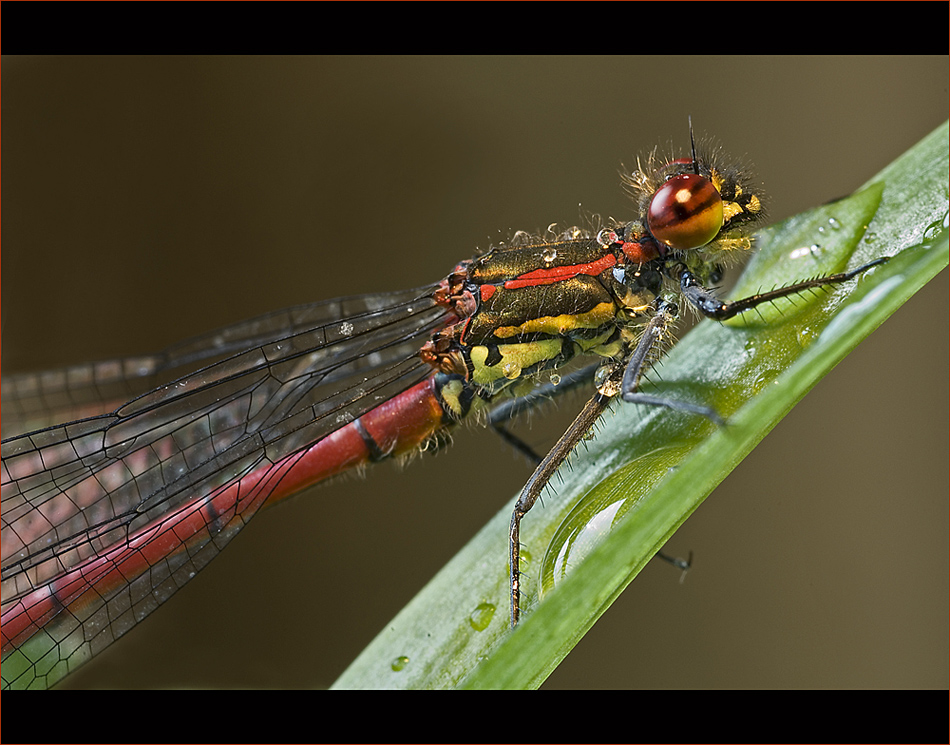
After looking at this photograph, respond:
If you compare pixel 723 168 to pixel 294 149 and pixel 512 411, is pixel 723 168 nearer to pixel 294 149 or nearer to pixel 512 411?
pixel 512 411

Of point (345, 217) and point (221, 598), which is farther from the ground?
point (345, 217)

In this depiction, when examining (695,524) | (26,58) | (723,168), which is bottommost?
(695,524)

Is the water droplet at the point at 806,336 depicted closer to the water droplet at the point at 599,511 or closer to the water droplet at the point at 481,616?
the water droplet at the point at 599,511

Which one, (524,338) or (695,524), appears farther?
(695,524)

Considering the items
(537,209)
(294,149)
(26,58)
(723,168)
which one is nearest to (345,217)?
(294,149)

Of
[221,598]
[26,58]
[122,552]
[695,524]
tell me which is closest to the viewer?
[122,552]

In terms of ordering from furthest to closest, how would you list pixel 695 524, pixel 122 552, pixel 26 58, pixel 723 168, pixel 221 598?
pixel 26 58, pixel 221 598, pixel 695 524, pixel 122 552, pixel 723 168

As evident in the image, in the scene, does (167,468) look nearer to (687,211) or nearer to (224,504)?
(224,504)

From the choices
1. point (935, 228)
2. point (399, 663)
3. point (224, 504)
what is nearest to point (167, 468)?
point (224, 504)
